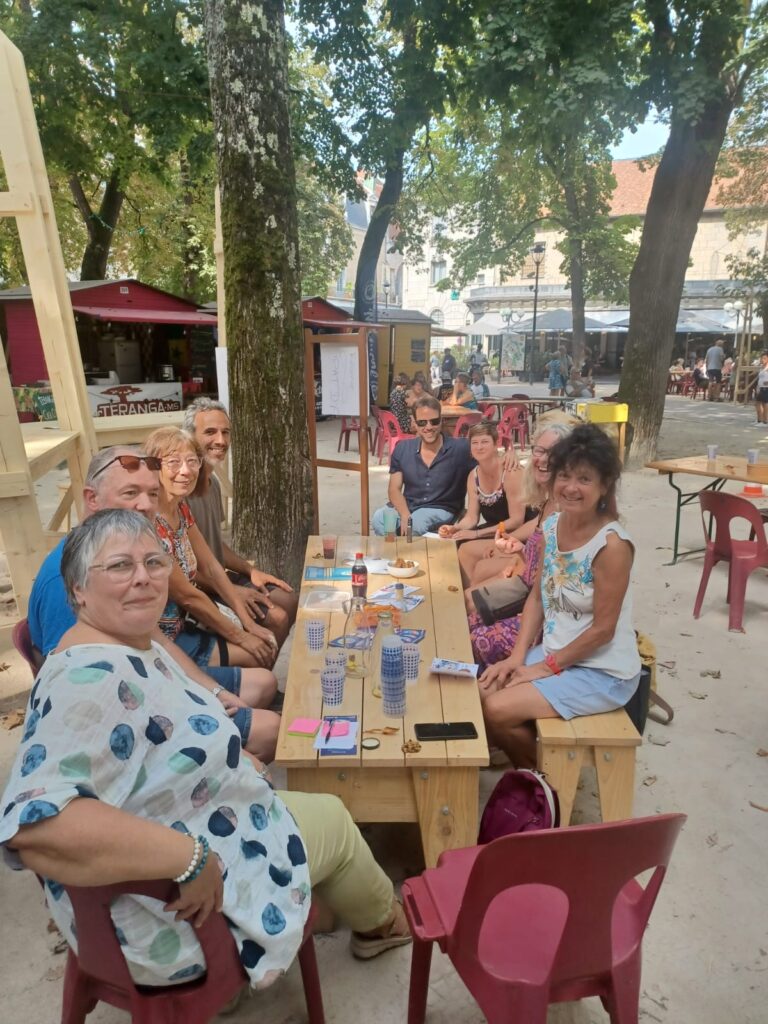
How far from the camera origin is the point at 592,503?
277 centimetres

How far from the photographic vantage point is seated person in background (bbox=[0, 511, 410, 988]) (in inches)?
52.1

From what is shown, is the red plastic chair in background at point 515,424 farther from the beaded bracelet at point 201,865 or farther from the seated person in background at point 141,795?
the beaded bracelet at point 201,865

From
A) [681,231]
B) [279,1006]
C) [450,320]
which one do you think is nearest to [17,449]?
[279,1006]

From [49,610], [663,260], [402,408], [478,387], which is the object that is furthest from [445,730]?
[478,387]

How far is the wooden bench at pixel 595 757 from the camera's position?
2529 mm

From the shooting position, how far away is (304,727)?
236cm

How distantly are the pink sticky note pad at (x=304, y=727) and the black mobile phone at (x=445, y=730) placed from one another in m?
0.35

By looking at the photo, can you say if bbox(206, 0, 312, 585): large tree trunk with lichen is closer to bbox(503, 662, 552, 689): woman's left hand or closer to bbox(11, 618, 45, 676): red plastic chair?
bbox(503, 662, 552, 689): woman's left hand

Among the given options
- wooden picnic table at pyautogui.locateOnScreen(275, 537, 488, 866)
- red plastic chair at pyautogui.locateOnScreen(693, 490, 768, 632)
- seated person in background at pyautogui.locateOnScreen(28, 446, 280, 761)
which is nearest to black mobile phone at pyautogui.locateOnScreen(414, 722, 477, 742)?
wooden picnic table at pyautogui.locateOnScreen(275, 537, 488, 866)

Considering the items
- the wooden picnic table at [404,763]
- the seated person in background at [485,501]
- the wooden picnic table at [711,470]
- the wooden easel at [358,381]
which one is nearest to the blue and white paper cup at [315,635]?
the wooden picnic table at [404,763]

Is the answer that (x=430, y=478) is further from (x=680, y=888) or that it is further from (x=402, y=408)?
(x=402, y=408)

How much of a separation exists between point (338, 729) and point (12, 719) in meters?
2.37

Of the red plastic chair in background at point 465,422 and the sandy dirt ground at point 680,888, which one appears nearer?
the sandy dirt ground at point 680,888

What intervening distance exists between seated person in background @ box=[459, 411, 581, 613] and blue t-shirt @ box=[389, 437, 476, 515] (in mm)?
670
